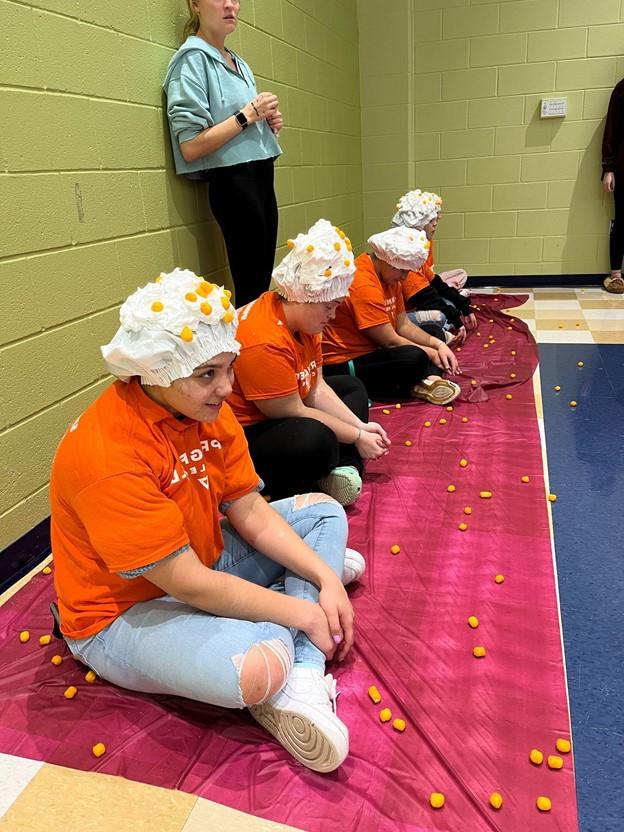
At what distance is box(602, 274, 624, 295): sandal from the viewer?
A: 5105mm

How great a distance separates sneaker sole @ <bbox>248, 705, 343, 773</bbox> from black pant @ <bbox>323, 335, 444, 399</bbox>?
185cm

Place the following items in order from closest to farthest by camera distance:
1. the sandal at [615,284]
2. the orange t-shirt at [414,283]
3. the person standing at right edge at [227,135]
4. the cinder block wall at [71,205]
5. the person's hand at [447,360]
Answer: the cinder block wall at [71,205] → the person standing at right edge at [227,135] → the person's hand at [447,360] → the orange t-shirt at [414,283] → the sandal at [615,284]

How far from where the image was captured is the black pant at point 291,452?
196 centimetres

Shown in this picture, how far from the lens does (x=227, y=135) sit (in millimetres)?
2506

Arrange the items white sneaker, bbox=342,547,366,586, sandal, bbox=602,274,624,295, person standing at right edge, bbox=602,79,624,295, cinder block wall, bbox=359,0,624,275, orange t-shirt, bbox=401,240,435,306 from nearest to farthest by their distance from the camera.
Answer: white sneaker, bbox=342,547,366,586
orange t-shirt, bbox=401,240,435,306
person standing at right edge, bbox=602,79,624,295
cinder block wall, bbox=359,0,624,275
sandal, bbox=602,274,624,295

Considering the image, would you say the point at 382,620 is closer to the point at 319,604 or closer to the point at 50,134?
the point at 319,604

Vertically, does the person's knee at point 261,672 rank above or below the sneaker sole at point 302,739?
above

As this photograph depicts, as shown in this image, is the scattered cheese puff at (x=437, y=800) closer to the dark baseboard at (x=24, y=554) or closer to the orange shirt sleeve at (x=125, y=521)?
the orange shirt sleeve at (x=125, y=521)

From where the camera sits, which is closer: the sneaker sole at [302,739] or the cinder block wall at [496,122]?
the sneaker sole at [302,739]

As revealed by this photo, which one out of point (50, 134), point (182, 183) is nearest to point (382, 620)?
point (50, 134)

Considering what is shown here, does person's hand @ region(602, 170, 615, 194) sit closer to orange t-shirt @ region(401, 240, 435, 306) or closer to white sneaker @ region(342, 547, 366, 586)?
orange t-shirt @ region(401, 240, 435, 306)

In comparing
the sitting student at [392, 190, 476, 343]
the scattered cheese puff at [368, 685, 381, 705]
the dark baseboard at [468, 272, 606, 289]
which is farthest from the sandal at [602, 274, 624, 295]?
the scattered cheese puff at [368, 685, 381, 705]

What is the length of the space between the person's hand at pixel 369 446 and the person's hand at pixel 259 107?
1.35m

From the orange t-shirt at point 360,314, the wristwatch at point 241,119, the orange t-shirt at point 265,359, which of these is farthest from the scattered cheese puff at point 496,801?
the wristwatch at point 241,119
